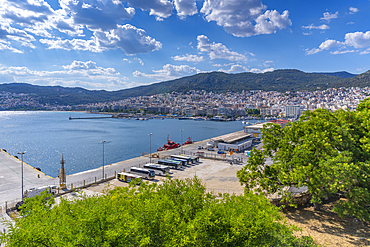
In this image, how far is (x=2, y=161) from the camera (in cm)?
3184

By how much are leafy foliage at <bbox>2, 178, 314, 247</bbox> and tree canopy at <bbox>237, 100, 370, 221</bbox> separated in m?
5.11

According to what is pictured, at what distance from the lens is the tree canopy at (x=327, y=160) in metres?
11.7

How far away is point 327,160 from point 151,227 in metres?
10.8

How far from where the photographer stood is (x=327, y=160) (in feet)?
39.2

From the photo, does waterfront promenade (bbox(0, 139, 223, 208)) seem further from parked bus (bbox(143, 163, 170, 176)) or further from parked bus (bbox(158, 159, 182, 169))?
parked bus (bbox(143, 163, 170, 176))

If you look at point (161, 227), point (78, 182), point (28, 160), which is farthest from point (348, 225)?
point (28, 160)

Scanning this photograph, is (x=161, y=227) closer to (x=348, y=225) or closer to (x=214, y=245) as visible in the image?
(x=214, y=245)

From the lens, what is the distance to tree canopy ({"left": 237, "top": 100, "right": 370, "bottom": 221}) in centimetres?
1168

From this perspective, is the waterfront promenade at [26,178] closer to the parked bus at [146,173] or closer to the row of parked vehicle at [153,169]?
the row of parked vehicle at [153,169]

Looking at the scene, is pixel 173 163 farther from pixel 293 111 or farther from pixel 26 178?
pixel 293 111

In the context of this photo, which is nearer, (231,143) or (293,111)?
(231,143)

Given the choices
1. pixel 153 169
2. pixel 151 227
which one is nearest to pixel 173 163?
pixel 153 169

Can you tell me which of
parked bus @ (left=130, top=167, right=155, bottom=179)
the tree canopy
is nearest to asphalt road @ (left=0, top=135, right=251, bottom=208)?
parked bus @ (left=130, top=167, right=155, bottom=179)

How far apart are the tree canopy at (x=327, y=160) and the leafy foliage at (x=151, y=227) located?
5108 mm
